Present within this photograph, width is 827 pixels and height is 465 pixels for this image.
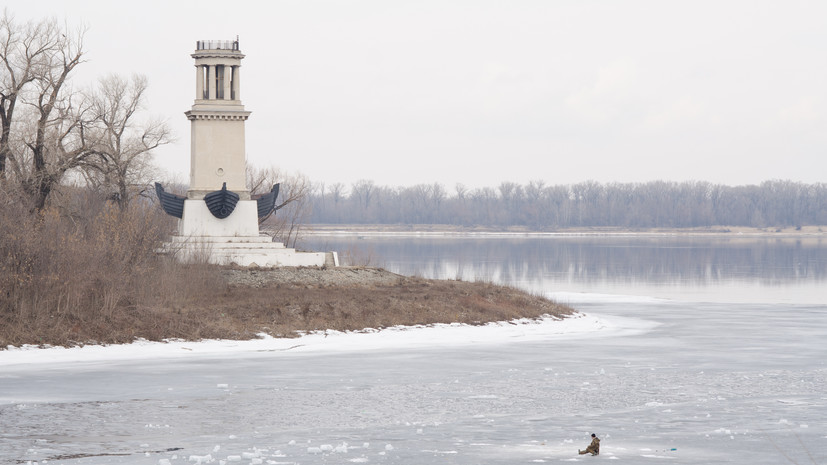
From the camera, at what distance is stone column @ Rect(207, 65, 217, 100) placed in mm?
33062

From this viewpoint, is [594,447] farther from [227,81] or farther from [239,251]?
[227,81]

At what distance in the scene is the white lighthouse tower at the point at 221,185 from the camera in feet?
105

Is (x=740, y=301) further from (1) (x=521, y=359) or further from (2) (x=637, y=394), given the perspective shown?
(2) (x=637, y=394)

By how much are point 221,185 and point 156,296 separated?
766 centimetres

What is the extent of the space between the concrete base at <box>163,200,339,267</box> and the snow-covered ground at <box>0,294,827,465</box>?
735 centimetres

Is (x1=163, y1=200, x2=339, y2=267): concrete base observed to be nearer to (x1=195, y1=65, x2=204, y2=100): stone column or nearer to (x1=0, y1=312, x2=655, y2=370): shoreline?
(x1=195, y1=65, x2=204, y2=100): stone column

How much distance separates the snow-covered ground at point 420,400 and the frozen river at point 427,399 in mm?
42

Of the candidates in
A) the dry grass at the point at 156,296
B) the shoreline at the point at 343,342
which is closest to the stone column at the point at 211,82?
the dry grass at the point at 156,296

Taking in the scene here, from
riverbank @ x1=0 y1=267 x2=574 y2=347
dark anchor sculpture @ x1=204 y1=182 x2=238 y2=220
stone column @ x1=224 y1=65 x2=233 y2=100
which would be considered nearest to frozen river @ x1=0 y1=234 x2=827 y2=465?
riverbank @ x1=0 y1=267 x2=574 y2=347

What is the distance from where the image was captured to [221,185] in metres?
32.7

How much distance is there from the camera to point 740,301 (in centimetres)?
4047

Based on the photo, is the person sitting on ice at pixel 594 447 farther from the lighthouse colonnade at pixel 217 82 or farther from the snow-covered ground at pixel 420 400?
the lighthouse colonnade at pixel 217 82

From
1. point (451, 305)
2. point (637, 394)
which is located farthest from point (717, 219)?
point (637, 394)

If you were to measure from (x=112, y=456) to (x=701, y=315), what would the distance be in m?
25.0
